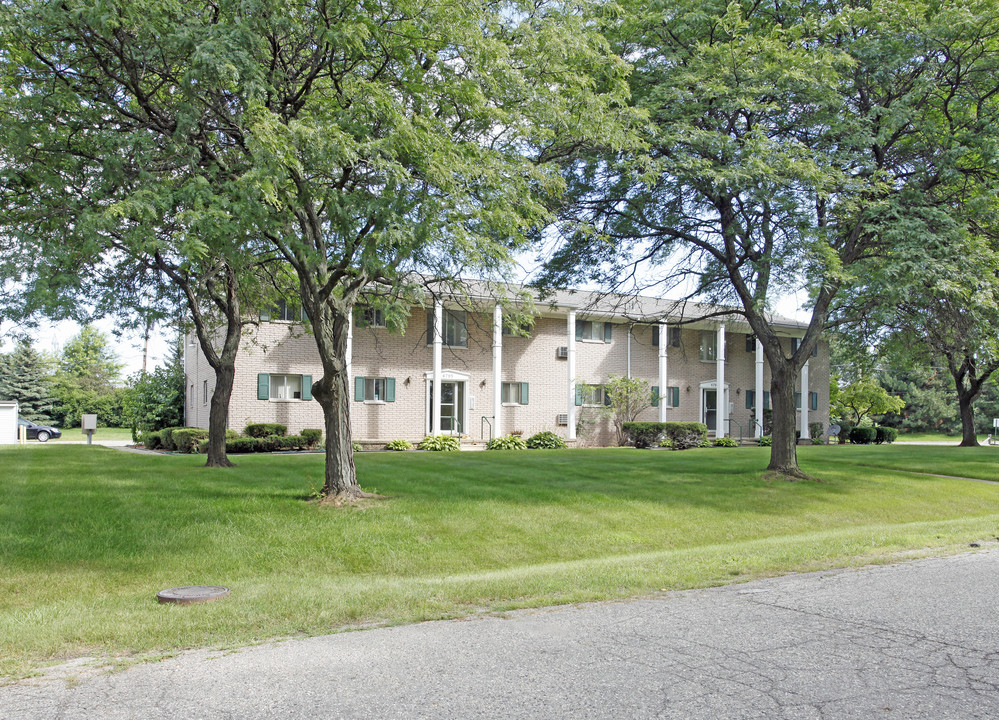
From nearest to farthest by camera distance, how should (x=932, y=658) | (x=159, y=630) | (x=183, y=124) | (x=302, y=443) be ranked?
(x=932, y=658), (x=159, y=630), (x=183, y=124), (x=302, y=443)

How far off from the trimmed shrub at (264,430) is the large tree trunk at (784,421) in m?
15.8

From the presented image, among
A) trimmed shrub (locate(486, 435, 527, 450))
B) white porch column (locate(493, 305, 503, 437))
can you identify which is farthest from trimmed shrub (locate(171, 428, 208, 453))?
white porch column (locate(493, 305, 503, 437))

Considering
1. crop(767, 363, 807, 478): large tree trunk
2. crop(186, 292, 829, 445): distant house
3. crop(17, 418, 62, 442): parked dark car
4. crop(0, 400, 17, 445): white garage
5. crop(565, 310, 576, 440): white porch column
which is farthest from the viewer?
crop(17, 418, 62, 442): parked dark car

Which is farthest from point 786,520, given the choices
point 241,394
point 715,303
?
point 241,394

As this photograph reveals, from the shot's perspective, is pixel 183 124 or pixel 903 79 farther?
pixel 903 79

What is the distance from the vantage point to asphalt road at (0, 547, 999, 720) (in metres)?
4.40

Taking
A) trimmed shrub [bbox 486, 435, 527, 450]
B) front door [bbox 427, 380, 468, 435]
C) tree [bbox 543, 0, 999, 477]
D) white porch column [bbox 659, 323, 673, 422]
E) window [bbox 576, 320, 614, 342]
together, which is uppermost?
tree [bbox 543, 0, 999, 477]

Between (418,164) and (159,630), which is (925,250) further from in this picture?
(159,630)

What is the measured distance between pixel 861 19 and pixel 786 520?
9.78 metres

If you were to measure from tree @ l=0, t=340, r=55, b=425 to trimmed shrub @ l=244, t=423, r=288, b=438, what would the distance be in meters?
38.5

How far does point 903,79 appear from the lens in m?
16.5

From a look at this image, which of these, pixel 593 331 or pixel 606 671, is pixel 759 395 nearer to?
pixel 593 331

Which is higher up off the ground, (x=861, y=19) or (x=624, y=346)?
(x=861, y=19)

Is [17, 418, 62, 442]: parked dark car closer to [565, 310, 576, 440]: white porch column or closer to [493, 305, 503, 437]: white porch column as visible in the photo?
[493, 305, 503, 437]: white porch column
